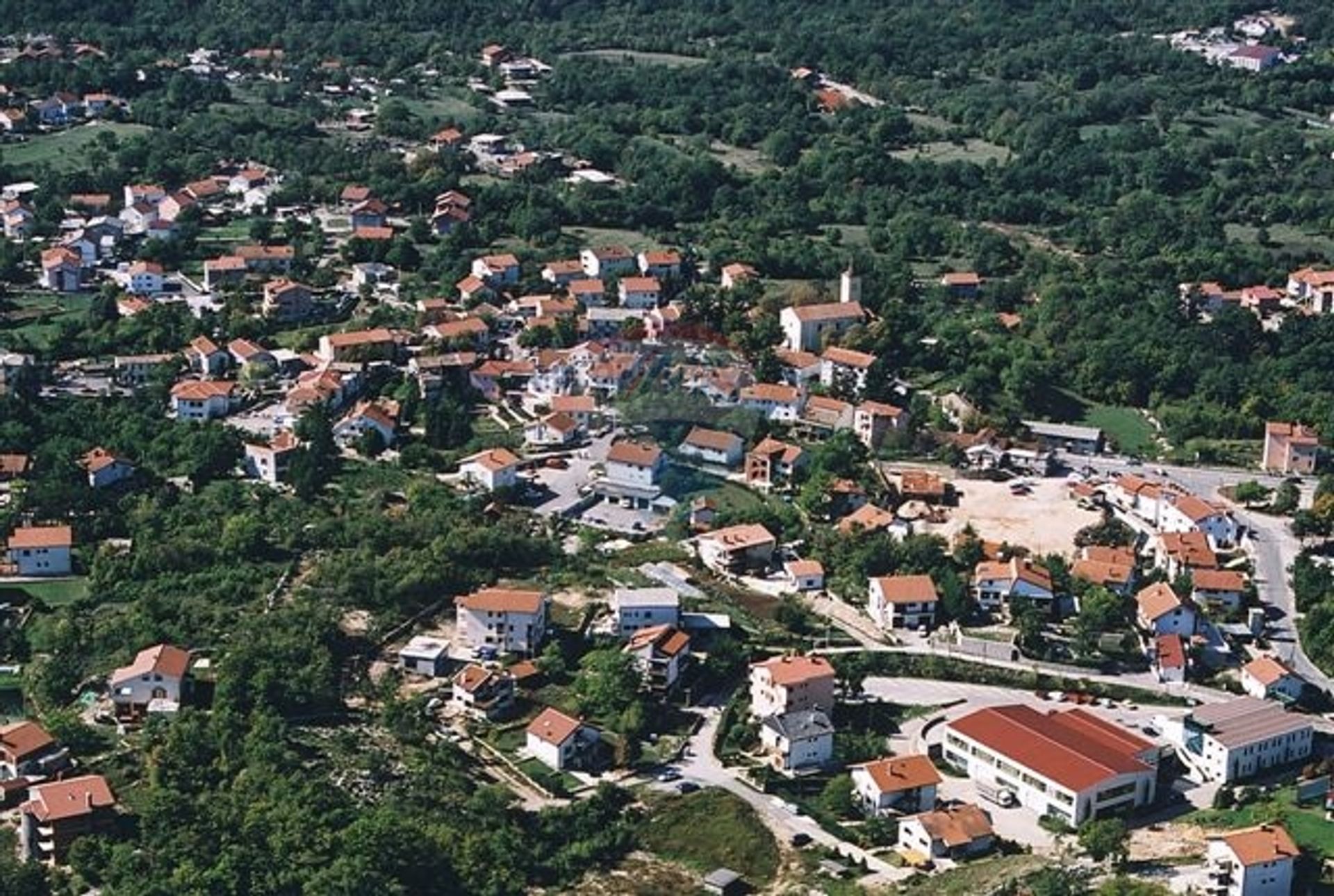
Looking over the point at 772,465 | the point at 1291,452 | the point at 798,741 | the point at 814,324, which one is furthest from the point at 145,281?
the point at 1291,452

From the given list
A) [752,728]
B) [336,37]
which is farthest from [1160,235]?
[336,37]

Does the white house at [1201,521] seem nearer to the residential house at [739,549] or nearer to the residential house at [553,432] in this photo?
the residential house at [739,549]

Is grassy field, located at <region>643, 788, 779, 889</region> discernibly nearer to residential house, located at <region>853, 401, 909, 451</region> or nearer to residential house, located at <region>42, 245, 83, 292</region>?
residential house, located at <region>853, 401, 909, 451</region>

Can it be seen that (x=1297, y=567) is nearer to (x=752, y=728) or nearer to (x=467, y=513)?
(x=752, y=728)

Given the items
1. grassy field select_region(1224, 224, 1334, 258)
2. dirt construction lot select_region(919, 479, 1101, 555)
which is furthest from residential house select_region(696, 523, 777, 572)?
grassy field select_region(1224, 224, 1334, 258)

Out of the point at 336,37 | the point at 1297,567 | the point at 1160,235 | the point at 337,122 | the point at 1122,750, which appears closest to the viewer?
the point at 1122,750

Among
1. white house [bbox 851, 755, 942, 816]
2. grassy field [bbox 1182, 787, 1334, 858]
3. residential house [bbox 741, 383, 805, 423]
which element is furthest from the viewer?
residential house [bbox 741, 383, 805, 423]
